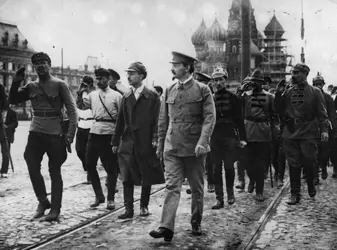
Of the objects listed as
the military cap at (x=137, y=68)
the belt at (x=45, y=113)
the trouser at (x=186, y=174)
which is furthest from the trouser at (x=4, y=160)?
the trouser at (x=186, y=174)

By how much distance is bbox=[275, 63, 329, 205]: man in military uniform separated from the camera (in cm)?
825

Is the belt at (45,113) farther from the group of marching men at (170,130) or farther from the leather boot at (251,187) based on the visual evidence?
the leather boot at (251,187)

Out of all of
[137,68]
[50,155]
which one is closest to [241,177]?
[137,68]

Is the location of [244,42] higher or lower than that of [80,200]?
higher

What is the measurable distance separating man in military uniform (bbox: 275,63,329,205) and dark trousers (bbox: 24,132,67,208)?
3.45 meters

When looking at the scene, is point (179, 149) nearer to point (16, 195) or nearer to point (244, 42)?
point (16, 195)

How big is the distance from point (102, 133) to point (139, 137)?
1053 mm

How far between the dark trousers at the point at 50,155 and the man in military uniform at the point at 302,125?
3448mm

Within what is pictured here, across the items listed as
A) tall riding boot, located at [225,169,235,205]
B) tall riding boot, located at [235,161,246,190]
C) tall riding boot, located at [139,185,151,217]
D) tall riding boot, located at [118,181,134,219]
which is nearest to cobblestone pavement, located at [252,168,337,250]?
tall riding boot, located at [225,169,235,205]

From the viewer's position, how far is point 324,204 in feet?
26.2

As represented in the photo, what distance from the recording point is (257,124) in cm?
902

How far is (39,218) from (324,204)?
403cm

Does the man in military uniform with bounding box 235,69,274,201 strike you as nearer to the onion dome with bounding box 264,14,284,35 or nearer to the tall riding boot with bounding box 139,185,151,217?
the tall riding boot with bounding box 139,185,151,217

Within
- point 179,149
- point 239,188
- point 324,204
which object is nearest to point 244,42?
point 239,188
